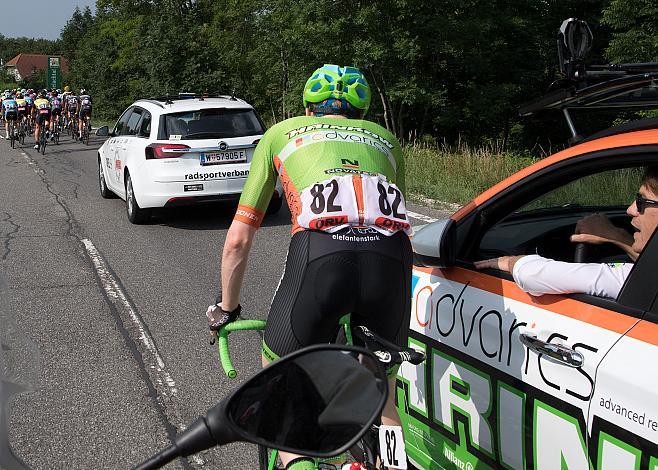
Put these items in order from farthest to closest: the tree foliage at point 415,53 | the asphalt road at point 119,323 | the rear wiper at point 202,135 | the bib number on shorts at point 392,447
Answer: the tree foliage at point 415,53 < the rear wiper at point 202,135 < the asphalt road at point 119,323 < the bib number on shorts at point 392,447

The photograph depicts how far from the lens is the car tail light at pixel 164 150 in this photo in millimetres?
10447

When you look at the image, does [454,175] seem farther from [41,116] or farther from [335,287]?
[41,116]

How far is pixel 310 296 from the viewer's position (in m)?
2.55

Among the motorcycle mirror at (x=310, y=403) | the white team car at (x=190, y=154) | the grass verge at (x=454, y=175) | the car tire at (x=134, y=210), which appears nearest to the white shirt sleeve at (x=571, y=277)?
the motorcycle mirror at (x=310, y=403)

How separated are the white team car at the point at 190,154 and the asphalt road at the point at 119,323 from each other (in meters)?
0.45

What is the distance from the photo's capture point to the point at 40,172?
1839 centimetres

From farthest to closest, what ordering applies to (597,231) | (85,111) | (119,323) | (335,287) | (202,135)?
(85,111) < (202,135) < (119,323) < (597,231) < (335,287)

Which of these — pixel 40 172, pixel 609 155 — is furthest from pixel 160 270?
pixel 40 172

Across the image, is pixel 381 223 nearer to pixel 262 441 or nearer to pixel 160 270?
pixel 262 441

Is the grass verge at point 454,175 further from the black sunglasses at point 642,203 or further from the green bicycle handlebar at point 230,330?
the green bicycle handlebar at point 230,330

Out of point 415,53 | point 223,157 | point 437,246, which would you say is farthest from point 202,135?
point 415,53

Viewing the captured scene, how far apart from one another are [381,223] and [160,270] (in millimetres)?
5924

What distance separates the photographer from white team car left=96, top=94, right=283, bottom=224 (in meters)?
10.4

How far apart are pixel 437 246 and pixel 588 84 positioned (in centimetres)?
85
